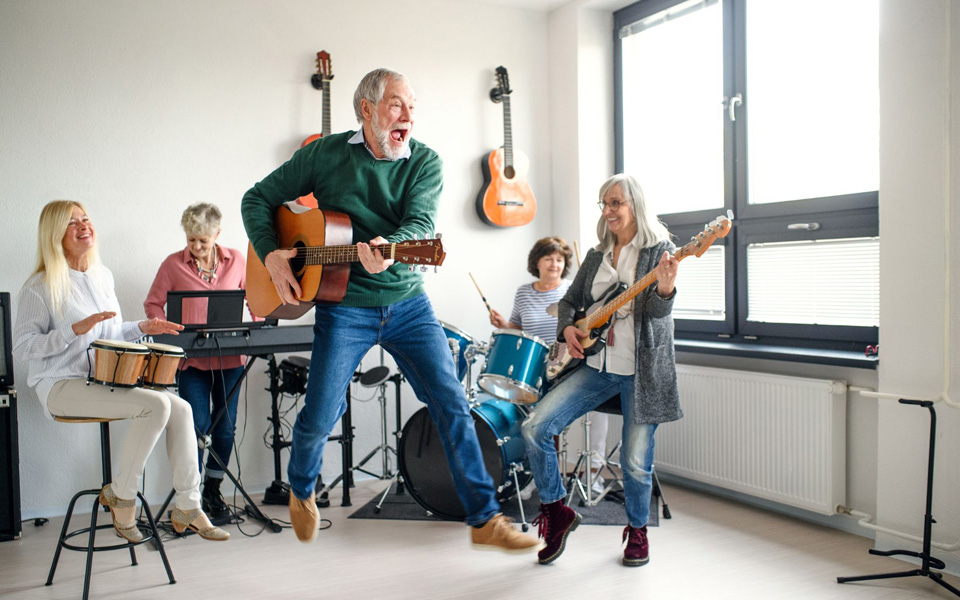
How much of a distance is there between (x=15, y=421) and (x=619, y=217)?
293 centimetres

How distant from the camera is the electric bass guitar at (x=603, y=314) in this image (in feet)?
9.74

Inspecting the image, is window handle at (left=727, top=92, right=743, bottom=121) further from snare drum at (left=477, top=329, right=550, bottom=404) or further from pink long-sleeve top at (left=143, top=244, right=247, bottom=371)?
pink long-sleeve top at (left=143, top=244, right=247, bottom=371)

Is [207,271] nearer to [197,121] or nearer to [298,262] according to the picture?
[197,121]

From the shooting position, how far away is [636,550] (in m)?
3.27

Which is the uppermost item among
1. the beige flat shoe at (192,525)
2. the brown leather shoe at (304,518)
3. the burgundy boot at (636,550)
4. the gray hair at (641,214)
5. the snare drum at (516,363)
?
the gray hair at (641,214)

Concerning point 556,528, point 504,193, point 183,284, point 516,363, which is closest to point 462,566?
point 556,528

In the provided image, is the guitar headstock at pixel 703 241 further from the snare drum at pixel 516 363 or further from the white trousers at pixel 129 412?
the white trousers at pixel 129 412

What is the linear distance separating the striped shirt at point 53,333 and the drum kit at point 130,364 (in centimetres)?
7

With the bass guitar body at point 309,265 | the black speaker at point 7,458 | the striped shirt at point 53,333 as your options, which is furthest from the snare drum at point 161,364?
the black speaker at point 7,458

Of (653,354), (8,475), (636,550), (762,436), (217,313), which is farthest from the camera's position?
(762,436)

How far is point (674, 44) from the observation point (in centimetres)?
485

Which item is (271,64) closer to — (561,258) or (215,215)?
(215,215)

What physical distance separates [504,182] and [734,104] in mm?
1482

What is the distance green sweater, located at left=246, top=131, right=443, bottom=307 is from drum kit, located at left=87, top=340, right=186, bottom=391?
2.53 ft
